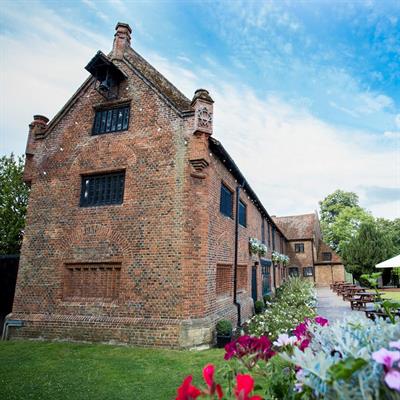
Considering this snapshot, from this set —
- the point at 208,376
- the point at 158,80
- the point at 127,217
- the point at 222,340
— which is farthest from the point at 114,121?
the point at 208,376

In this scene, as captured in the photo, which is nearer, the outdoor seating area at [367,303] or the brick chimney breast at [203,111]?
the outdoor seating area at [367,303]

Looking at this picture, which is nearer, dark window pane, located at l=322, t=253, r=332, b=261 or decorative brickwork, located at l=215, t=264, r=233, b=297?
decorative brickwork, located at l=215, t=264, r=233, b=297

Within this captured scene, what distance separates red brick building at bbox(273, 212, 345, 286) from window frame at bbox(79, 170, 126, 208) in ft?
106

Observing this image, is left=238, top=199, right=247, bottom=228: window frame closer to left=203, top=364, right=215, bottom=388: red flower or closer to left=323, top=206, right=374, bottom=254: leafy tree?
left=203, top=364, right=215, bottom=388: red flower

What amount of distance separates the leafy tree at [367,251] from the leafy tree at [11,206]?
112 feet

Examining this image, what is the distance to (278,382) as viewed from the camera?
7.12 feet

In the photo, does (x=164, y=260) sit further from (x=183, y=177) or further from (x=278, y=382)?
(x=278, y=382)

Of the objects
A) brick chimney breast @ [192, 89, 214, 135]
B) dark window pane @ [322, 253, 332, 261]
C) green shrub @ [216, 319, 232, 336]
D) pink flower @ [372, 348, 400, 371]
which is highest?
brick chimney breast @ [192, 89, 214, 135]

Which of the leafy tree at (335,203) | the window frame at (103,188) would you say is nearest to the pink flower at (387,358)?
the window frame at (103,188)

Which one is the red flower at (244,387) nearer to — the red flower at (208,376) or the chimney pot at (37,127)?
the red flower at (208,376)

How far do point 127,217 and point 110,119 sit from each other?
4.16m

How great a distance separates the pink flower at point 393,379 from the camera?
1.20m

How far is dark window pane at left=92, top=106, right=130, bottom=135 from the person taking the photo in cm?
1098

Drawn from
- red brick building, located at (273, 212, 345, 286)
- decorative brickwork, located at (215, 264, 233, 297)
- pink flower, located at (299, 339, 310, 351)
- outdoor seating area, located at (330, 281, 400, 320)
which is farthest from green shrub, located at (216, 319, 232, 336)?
red brick building, located at (273, 212, 345, 286)
